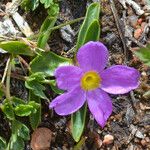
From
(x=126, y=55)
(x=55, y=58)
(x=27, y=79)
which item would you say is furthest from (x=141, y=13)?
(x=27, y=79)

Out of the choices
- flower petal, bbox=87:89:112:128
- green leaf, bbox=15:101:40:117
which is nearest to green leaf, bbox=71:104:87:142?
flower petal, bbox=87:89:112:128

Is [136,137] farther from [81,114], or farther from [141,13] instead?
[141,13]

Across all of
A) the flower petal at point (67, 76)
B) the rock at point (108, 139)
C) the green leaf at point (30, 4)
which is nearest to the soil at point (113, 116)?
the rock at point (108, 139)

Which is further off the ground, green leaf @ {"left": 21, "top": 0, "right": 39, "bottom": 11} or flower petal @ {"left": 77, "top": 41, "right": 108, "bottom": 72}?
green leaf @ {"left": 21, "top": 0, "right": 39, "bottom": 11}

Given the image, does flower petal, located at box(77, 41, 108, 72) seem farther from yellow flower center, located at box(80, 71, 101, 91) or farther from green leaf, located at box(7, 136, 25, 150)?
green leaf, located at box(7, 136, 25, 150)

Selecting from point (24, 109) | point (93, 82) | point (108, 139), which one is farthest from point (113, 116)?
point (24, 109)

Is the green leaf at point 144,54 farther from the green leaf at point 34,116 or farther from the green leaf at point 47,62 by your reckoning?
the green leaf at point 34,116
